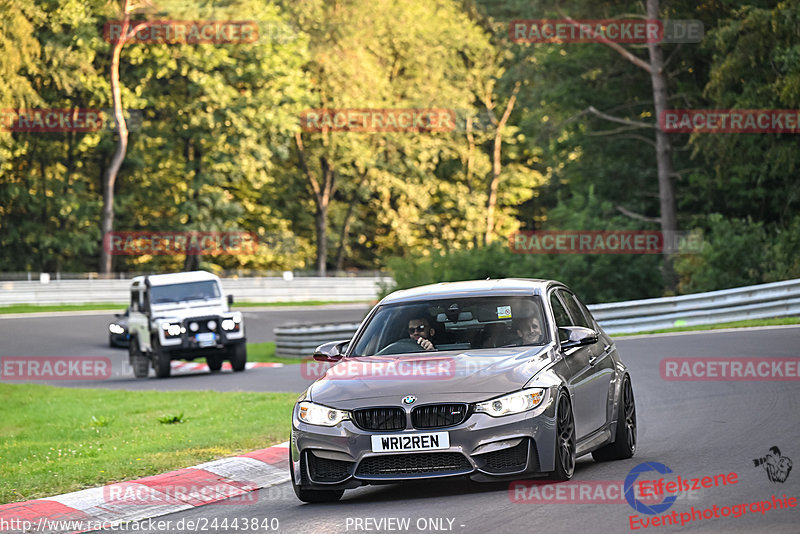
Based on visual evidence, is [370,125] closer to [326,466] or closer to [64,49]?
[64,49]

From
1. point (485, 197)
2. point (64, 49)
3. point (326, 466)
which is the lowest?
point (485, 197)

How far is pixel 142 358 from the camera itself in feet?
89.1

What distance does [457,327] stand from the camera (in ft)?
32.3

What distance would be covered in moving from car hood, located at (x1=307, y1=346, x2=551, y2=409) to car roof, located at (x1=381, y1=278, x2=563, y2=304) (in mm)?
695

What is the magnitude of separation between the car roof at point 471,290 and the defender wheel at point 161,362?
1642cm

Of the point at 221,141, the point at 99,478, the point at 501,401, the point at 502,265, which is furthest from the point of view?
the point at 221,141

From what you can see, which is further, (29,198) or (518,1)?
(29,198)

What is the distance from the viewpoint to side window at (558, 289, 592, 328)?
10.6 metres

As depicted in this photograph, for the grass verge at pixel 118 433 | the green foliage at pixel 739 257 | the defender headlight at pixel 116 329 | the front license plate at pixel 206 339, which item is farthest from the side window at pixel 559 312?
the defender headlight at pixel 116 329

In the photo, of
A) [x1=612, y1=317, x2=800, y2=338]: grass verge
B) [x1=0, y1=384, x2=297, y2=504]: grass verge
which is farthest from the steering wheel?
[x1=612, y1=317, x2=800, y2=338]: grass verge

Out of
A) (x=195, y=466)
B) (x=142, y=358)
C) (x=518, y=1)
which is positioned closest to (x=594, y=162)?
(x=518, y=1)

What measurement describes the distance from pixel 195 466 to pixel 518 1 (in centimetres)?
3478

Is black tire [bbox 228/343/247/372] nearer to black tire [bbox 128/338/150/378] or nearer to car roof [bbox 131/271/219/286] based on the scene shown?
car roof [bbox 131/271/219/286]

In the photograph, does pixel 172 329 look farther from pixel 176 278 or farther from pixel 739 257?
pixel 739 257
